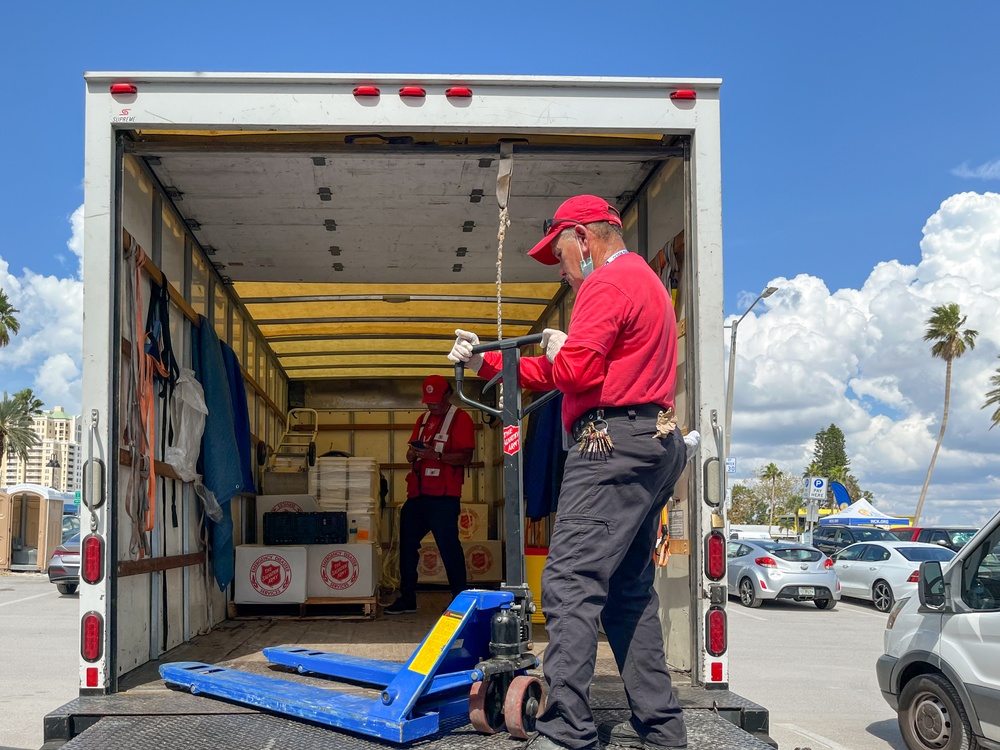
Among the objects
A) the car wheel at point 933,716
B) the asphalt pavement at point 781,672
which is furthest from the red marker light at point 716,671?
the asphalt pavement at point 781,672

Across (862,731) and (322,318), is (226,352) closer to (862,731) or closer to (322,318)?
(322,318)

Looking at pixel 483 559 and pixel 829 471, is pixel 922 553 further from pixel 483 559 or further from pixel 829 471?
pixel 829 471

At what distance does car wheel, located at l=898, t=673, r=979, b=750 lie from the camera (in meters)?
5.67

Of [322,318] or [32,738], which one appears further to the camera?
[322,318]

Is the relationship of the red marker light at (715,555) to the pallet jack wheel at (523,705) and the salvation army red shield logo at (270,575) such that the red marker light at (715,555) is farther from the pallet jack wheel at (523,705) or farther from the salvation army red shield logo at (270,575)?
the salvation army red shield logo at (270,575)

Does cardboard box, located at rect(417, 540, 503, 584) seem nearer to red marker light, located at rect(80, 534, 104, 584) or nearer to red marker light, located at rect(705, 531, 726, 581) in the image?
red marker light, located at rect(705, 531, 726, 581)

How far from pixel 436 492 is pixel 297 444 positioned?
11.0 ft

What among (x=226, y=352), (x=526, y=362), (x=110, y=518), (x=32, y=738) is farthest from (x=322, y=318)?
(x=526, y=362)

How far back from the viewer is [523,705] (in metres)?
3.41

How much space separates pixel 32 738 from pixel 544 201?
484 centimetres

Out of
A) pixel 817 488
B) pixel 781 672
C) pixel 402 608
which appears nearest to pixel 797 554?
pixel 817 488

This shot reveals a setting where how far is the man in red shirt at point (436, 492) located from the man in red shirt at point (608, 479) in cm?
425

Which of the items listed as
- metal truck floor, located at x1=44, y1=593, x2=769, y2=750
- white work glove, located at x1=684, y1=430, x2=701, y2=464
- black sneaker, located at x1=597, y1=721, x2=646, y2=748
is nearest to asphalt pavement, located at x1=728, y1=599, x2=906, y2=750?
metal truck floor, located at x1=44, y1=593, x2=769, y2=750

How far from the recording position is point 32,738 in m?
6.79
